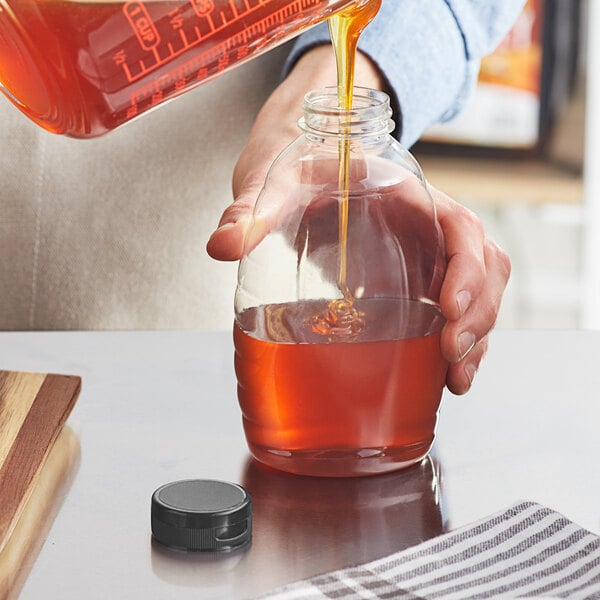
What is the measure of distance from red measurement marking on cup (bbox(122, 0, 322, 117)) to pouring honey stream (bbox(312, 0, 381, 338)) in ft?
0.18

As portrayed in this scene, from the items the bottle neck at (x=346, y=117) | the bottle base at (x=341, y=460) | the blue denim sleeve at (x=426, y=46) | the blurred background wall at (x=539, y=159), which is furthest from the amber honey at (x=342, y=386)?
the blurred background wall at (x=539, y=159)

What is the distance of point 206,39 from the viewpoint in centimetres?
67

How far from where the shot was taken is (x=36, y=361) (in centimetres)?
100

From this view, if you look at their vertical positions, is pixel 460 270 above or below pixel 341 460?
above

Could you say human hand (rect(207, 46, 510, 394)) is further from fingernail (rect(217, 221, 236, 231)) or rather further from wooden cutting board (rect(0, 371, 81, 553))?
wooden cutting board (rect(0, 371, 81, 553))

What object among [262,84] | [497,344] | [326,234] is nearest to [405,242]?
[326,234]

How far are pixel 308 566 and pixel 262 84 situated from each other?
90 cm

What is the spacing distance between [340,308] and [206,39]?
0.19 meters

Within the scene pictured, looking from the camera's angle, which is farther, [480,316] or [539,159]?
[539,159]

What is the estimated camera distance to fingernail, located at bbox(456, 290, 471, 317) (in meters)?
0.78

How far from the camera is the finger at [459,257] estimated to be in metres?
0.78

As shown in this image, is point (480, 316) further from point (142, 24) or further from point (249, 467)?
point (142, 24)

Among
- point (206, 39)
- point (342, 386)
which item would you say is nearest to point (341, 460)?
point (342, 386)

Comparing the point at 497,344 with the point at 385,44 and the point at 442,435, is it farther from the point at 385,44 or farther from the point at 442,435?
the point at 385,44
